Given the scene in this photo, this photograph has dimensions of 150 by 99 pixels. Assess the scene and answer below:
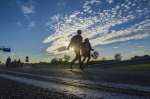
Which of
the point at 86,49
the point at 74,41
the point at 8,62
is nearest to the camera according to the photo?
the point at 74,41

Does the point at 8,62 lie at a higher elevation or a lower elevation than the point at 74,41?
lower

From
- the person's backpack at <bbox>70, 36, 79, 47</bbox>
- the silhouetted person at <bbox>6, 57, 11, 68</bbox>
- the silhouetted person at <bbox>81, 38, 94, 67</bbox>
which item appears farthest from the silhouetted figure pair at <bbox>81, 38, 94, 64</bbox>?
the silhouetted person at <bbox>6, 57, 11, 68</bbox>

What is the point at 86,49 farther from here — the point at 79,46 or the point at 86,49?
the point at 79,46

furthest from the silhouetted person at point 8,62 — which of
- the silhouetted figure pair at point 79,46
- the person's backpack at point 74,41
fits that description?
the person's backpack at point 74,41

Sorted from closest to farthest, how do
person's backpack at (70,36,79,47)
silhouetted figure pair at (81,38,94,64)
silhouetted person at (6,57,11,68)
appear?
person's backpack at (70,36,79,47) → silhouetted figure pair at (81,38,94,64) → silhouetted person at (6,57,11,68)

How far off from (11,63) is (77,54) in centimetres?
2374

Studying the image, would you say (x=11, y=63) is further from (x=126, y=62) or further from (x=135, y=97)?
(x=135, y=97)

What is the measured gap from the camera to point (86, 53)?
21.6 m

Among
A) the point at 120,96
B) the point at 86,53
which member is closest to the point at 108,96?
the point at 120,96

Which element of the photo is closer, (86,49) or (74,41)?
(74,41)

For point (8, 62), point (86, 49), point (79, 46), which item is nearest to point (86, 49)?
point (86, 49)

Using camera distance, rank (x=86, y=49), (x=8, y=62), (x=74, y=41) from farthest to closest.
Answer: (x=8, y=62) < (x=86, y=49) < (x=74, y=41)

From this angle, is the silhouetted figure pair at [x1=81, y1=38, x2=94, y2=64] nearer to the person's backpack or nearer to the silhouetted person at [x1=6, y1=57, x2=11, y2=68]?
the person's backpack

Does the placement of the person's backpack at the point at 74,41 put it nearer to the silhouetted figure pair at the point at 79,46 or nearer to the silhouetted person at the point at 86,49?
the silhouetted figure pair at the point at 79,46
